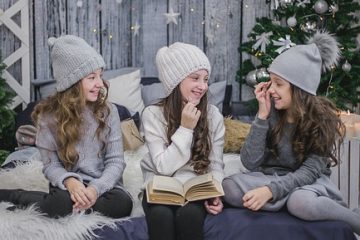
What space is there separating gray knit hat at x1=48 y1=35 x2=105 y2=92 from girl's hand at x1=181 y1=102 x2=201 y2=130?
0.37 m

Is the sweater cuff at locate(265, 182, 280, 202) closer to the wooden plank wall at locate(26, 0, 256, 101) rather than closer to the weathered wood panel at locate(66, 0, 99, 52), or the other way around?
the wooden plank wall at locate(26, 0, 256, 101)

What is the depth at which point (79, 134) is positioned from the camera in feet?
7.00

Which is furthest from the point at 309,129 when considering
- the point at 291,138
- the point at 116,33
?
the point at 116,33

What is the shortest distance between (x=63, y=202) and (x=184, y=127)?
48 centimetres

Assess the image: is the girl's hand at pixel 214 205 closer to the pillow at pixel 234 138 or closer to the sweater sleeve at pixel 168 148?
the sweater sleeve at pixel 168 148

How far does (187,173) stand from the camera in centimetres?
Result: 214

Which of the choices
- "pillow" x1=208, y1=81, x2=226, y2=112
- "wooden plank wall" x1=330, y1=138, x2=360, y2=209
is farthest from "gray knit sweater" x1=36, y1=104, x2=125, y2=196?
"pillow" x1=208, y1=81, x2=226, y2=112

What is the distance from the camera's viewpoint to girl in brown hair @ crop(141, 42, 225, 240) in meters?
2.06

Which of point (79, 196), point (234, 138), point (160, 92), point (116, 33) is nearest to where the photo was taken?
point (79, 196)

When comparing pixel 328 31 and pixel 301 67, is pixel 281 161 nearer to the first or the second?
pixel 301 67

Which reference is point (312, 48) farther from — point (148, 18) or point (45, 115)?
point (148, 18)

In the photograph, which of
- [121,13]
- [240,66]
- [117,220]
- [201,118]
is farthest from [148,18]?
[117,220]

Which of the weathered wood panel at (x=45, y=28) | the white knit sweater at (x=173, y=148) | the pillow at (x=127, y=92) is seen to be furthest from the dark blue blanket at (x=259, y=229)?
the weathered wood panel at (x=45, y=28)

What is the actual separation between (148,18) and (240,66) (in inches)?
25.4
